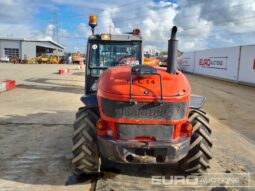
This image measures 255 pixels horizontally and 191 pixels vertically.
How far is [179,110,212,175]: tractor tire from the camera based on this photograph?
4811mm

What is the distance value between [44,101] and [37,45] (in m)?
70.1

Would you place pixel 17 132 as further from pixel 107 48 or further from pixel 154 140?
pixel 154 140

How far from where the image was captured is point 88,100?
5215 mm

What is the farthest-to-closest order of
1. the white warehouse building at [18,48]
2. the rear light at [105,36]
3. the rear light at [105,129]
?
the white warehouse building at [18,48]
the rear light at [105,36]
the rear light at [105,129]

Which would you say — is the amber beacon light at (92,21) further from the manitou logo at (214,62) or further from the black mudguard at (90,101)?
the manitou logo at (214,62)

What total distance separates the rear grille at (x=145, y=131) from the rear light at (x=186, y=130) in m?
0.23

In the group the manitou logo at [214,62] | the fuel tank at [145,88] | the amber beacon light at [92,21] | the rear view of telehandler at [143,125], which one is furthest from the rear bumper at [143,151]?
the manitou logo at [214,62]

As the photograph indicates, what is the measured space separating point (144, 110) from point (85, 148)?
112 centimetres

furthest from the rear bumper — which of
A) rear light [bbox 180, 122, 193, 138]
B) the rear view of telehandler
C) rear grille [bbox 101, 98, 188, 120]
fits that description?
rear grille [bbox 101, 98, 188, 120]

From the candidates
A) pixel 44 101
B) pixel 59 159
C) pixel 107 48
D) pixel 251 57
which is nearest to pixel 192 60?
pixel 251 57

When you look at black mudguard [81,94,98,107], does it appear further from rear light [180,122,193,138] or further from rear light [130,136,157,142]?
rear light [180,122,193,138]

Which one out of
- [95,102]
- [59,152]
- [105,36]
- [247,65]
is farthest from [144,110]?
[247,65]

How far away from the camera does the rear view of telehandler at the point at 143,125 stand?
170 inches

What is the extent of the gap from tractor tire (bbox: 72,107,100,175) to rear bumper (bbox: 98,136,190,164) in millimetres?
426
